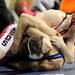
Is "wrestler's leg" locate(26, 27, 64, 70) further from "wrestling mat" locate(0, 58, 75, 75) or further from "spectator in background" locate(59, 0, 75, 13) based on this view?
"spectator in background" locate(59, 0, 75, 13)

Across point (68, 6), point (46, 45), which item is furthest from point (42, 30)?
point (68, 6)

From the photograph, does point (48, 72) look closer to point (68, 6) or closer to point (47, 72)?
point (47, 72)

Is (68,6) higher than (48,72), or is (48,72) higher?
(68,6)

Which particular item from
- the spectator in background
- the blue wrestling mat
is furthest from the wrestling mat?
the spectator in background

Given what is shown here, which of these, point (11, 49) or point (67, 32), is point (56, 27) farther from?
point (11, 49)

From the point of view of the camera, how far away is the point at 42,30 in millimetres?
798

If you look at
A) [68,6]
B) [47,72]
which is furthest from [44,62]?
[68,6]

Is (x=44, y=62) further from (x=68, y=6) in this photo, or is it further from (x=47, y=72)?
(x=68, y=6)

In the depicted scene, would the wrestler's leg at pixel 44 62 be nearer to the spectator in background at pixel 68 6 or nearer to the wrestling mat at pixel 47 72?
the wrestling mat at pixel 47 72

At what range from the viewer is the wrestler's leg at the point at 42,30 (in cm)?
79

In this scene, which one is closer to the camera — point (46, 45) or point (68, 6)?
point (46, 45)

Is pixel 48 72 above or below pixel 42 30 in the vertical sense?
below

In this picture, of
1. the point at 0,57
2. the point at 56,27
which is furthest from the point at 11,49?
the point at 56,27

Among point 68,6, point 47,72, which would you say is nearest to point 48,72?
point 47,72
